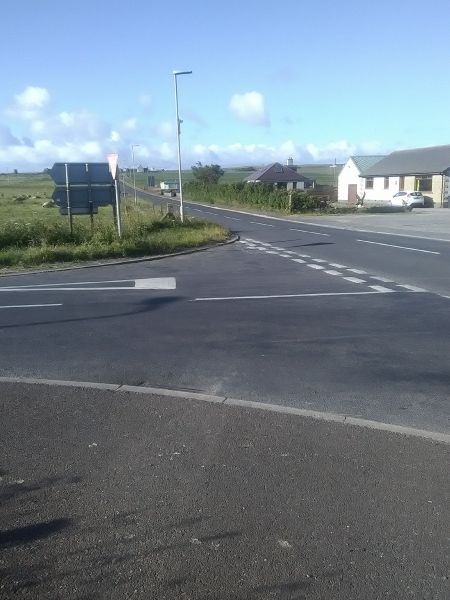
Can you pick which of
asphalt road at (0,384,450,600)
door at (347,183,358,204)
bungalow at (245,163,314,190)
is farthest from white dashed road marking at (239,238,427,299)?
bungalow at (245,163,314,190)

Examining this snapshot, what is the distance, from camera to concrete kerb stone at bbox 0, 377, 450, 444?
18.2 feet

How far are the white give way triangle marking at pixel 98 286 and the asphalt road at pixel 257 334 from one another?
5 centimetres

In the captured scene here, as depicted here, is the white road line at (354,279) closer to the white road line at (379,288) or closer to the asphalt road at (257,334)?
the asphalt road at (257,334)

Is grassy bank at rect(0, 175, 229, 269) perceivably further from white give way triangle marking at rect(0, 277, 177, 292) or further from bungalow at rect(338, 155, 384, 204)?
bungalow at rect(338, 155, 384, 204)

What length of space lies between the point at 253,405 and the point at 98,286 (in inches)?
388

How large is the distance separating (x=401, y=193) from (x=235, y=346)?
58.4 m

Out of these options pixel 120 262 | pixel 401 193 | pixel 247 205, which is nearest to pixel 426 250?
pixel 120 262

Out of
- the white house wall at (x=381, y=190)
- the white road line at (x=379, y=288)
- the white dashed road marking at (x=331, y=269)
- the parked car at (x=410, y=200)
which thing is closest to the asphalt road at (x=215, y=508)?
the white dashed road marking at (x=331, y=269)

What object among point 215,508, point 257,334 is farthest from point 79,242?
point 215,508

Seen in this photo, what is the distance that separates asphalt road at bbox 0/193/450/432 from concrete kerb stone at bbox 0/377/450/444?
218mm

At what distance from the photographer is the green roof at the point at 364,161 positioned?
77.6 m

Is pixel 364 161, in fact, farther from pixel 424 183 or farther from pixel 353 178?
pixel 424 183

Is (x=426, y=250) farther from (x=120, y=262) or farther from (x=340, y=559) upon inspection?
(x=340, y=559)

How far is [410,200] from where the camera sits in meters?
62.5
